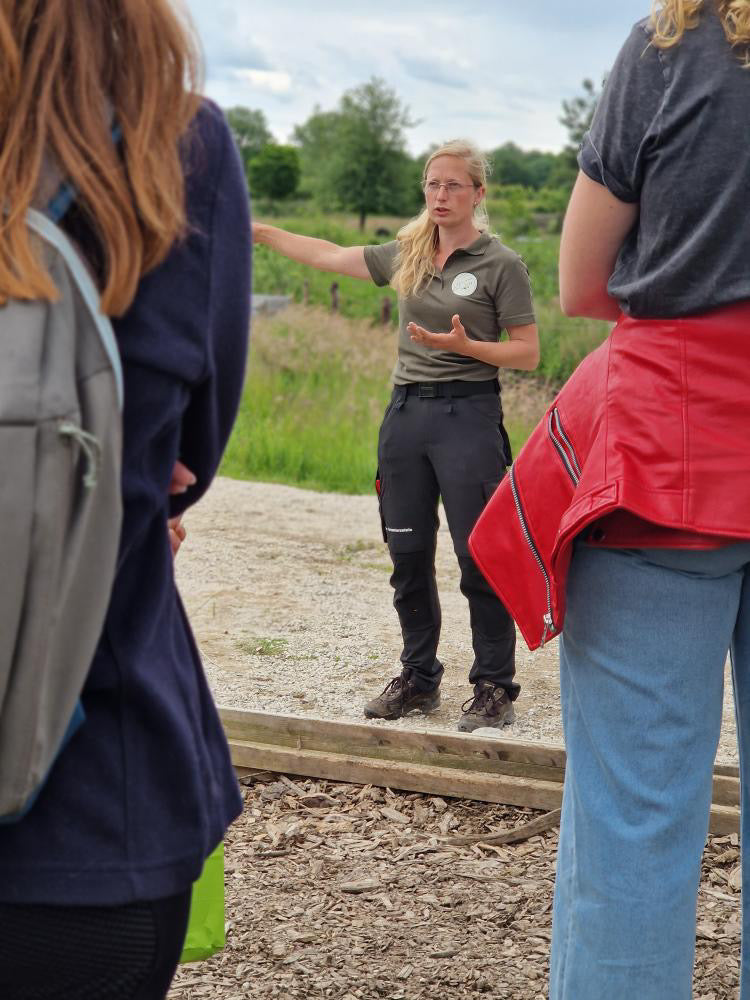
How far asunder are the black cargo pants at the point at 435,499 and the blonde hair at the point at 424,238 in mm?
402

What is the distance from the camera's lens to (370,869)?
3.57m

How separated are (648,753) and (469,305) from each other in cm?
293

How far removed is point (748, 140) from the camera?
1.75 metres

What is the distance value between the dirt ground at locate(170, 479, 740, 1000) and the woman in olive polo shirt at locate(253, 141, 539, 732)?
→ 246 mm

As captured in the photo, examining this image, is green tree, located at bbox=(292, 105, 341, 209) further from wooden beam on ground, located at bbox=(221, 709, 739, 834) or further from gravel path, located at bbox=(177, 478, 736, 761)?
wooden beam on ground, located at bbox=(221, 709, 739, 834)

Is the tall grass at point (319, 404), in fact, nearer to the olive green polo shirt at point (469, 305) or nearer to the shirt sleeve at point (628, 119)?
the olive green polo shirt at point (469, 305)

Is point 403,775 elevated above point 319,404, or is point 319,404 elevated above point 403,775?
point 319,404

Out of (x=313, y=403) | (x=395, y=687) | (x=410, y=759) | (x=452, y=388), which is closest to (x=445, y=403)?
(x=452, y=388)

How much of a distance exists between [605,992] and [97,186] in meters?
1.42

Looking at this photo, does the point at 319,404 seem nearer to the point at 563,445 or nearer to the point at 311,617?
the point at 311,617

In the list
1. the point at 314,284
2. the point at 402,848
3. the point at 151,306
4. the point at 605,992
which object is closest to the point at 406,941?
the point at 402,848

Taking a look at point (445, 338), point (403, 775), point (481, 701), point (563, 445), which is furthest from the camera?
point (481, 701)

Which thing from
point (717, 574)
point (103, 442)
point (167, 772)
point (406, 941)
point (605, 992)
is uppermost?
point (103, 442)

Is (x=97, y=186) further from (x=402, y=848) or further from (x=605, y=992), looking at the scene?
(x=402, y=848)
